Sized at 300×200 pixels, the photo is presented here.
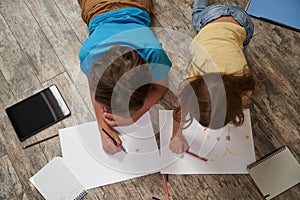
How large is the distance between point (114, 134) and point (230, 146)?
0.36m

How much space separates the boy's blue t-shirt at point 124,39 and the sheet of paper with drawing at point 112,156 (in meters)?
0.21

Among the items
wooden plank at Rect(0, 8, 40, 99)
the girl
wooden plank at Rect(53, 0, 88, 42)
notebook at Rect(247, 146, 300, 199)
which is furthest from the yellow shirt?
wooden plank at Rect(0, 8, 40, 99)

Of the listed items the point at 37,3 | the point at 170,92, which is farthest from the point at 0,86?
the point at 170,92

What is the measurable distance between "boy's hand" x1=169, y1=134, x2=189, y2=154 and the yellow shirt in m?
0.22

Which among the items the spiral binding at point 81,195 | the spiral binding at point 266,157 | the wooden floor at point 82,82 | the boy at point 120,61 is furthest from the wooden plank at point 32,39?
the spiral binding at point 266,157

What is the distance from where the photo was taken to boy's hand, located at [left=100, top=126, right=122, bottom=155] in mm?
1010

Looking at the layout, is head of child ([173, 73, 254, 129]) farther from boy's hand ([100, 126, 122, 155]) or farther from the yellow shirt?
boy's hand ([100, 126, 122, 155])

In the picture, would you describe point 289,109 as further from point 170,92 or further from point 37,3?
point 37,3

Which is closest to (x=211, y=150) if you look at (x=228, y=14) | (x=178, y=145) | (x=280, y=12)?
(x=178, y=145)

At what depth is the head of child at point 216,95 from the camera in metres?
0.79

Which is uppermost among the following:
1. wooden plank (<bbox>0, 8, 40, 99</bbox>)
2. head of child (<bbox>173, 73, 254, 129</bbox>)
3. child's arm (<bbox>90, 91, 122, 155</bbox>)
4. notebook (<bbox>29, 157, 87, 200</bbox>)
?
wooden plank (<bbox>0, 8, 40, 99</bbox>)

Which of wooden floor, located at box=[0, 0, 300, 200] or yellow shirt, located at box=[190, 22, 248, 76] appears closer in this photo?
yellow shirt, located at box=[190, 22, 248, 76]

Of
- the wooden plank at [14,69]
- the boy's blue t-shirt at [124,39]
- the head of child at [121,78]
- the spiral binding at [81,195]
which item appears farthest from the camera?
the wooden plank at [14,69]

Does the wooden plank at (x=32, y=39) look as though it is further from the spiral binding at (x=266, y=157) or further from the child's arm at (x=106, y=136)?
the spiral binding at (x=266, y=157)
